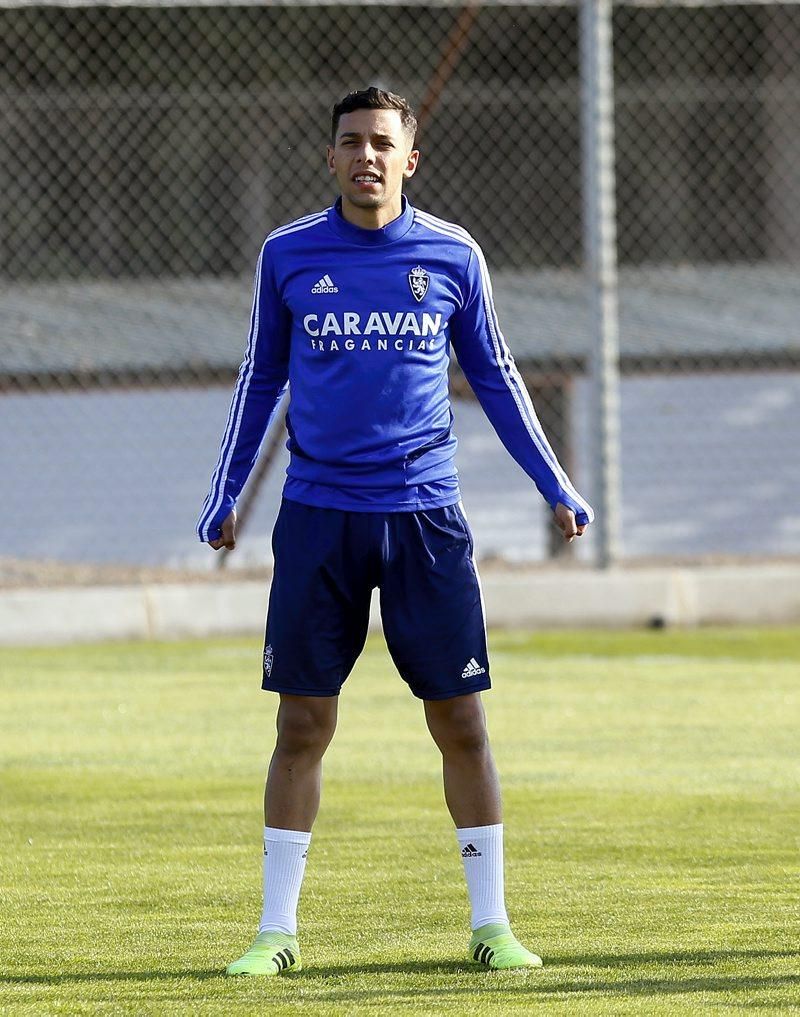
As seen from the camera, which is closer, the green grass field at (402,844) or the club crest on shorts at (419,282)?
the green grass field at (402,844)

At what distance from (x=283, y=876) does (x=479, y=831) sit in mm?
425

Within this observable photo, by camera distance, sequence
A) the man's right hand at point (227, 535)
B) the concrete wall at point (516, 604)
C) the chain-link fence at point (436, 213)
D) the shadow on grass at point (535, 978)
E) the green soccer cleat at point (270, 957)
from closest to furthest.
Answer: the shadow on grass at point (535, 978) → the green soccer cleat at point (270, 957) → the man's right hand at point (227, 535) → the concrete wall at point (516, 604) → the chain-link fence at point (436, 213)

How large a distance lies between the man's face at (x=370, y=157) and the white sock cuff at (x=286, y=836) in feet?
4.31

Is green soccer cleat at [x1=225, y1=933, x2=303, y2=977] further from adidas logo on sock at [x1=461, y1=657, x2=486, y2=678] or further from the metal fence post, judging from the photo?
the metal fence post

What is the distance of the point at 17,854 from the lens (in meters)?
5.44

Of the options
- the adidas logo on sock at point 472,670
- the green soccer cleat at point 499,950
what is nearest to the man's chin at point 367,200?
the adidas logo on sock at point 472,670

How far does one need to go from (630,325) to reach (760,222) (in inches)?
161

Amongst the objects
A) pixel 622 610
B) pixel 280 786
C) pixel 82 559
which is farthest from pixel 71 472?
pixel 280 786

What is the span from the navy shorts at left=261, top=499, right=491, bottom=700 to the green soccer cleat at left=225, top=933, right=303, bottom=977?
0.51 meters

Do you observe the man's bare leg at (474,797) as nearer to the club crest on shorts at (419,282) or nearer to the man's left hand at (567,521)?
the man's left hand at (567,521)

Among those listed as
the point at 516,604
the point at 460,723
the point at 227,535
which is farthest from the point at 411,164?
the point at 516,604

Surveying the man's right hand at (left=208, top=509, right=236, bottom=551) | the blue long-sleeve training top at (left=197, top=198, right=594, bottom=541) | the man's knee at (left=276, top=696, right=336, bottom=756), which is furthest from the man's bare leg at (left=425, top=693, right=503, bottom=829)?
the man's right hand at (left=208, top=509, right=236, bottom=551)

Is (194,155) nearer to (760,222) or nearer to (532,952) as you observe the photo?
(760,222)

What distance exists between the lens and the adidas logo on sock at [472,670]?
4246 millimetres
